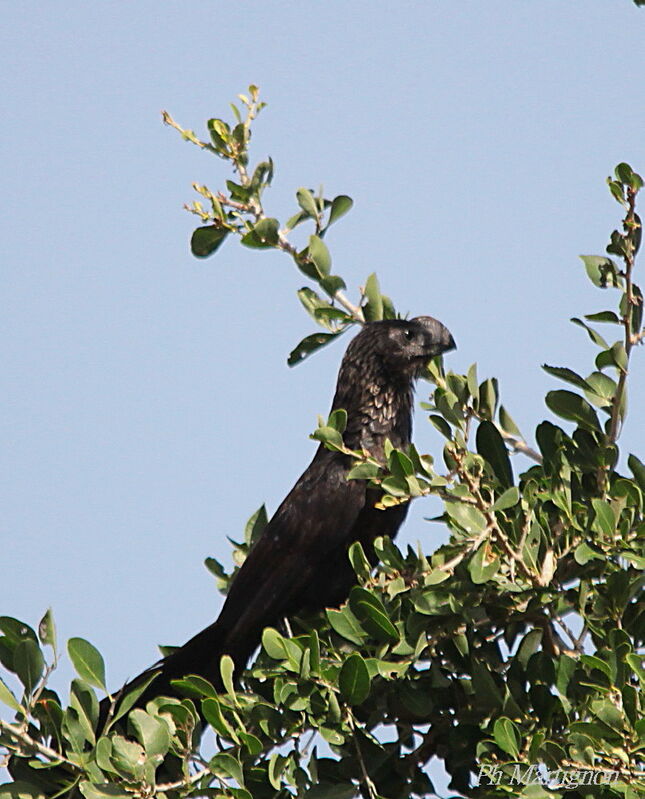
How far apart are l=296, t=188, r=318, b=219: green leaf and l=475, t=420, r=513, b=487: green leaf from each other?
1.19 metres

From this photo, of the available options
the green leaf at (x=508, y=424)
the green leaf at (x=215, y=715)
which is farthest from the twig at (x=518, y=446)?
the green leaf at (x=215, y=715)

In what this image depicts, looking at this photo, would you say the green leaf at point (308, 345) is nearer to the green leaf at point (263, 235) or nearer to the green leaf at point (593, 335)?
the green leaf at point (263, 235)

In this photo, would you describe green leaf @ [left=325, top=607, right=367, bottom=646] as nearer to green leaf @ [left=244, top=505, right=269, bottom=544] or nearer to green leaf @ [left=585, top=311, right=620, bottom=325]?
green leaf @ [left=585, top=311, right=620, bottom=325]

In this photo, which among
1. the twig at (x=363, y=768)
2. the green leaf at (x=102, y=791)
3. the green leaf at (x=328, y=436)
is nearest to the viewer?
the green leaf at (x=102, y=791)

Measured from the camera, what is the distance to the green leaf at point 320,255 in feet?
13.8

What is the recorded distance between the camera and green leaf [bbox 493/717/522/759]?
3010 millimetres

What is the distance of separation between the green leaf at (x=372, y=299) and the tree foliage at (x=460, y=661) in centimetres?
104

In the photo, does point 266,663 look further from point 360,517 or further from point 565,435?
point 565,435

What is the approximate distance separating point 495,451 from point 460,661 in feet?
2.07

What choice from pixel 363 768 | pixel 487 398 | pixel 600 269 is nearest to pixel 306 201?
pixel 487 398

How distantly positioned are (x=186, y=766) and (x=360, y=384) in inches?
93.1

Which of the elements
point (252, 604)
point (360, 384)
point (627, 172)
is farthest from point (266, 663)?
point (627, 172)

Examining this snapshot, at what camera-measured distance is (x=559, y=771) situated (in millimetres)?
2957

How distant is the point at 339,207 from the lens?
4.26 meters
